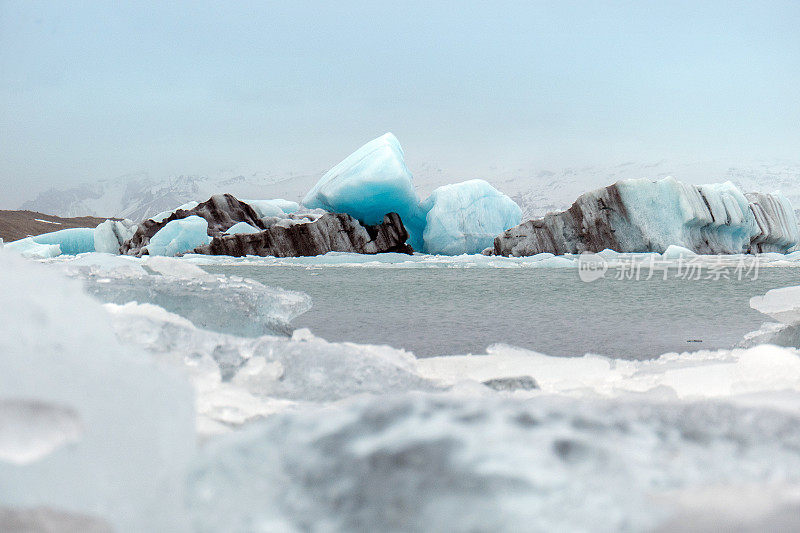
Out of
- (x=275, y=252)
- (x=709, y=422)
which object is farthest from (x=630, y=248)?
(x=709, y=422)

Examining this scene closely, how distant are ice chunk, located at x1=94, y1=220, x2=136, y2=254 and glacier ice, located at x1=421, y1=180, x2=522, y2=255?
976cm

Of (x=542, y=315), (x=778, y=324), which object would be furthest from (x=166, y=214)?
(x=778, y=324)

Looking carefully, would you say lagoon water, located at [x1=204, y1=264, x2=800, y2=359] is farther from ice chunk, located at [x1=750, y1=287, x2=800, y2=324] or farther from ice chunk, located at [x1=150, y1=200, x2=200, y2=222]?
ice chunk, located at [x1=150, y1=200, x2=200, y2=222]

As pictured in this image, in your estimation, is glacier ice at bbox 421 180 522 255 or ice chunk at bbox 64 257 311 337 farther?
glacier ice at bbox 421 180 522 255

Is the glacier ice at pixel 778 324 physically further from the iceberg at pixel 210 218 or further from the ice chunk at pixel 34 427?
the iceberg at pixel 210 218

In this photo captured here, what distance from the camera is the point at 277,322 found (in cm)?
331

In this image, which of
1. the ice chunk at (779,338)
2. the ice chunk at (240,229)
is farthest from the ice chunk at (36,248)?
the ice chunk at (779,338)

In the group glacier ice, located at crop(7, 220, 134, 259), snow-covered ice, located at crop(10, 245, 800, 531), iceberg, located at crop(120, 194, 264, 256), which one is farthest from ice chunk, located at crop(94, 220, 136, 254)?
snow-covered ice, located at crop(10, 245, 800, 531)

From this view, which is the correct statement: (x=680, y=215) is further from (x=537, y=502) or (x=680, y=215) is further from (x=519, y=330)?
(x=537, y=502)

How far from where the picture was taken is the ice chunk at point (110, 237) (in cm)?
1869

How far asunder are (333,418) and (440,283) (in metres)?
7.28

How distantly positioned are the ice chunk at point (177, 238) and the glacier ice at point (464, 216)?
650 cm

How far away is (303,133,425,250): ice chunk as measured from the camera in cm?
1460

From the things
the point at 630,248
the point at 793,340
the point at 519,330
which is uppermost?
the point at 793,340
